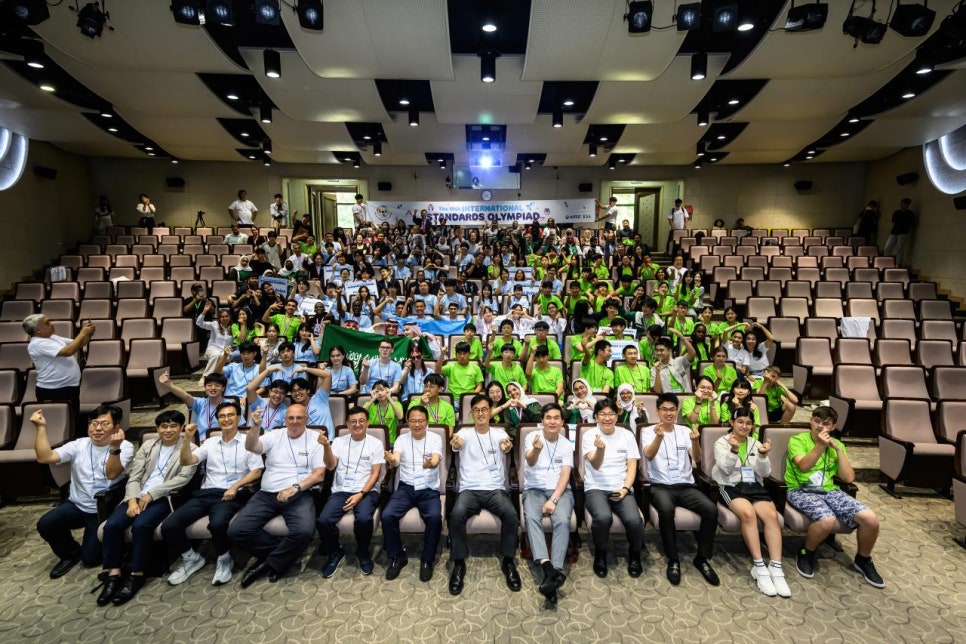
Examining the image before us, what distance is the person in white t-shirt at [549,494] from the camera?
3133 mm

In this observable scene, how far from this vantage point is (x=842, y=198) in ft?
46.8

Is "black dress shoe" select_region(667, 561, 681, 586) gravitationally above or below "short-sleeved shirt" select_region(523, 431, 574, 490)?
below

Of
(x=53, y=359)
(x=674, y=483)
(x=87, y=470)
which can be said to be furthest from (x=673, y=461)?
(x=53, y=359)

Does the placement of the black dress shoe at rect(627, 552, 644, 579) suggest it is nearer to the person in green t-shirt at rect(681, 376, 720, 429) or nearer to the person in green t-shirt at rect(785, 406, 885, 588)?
the person in green t-shirt at rect(785, 406, 885, 588)

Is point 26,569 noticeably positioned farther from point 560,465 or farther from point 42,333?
point 560,465

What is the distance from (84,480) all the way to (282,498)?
1539 mm

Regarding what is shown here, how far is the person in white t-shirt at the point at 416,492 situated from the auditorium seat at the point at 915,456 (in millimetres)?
4403

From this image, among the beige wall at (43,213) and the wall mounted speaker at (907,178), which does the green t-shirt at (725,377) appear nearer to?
the wall mounted speaker at (907,178)

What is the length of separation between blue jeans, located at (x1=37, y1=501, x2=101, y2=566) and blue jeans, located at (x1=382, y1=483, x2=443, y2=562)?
7.07 ft

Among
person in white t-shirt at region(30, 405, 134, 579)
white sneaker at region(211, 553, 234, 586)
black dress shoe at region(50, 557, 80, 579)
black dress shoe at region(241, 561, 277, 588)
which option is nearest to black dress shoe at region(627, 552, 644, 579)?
black dress shoe at region(241, 561, 277, 588)

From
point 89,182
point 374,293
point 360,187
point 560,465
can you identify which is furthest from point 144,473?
point 89,182

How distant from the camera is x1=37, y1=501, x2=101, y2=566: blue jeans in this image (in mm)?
3295

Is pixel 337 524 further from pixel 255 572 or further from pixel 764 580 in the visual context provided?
pixel 764 580

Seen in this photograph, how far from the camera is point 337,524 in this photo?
11.1 ft
